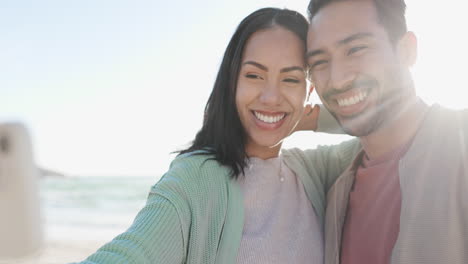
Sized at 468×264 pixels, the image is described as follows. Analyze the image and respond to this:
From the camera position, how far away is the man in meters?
1.80

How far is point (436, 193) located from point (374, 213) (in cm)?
37

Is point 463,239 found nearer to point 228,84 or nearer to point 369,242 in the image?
point 369,242

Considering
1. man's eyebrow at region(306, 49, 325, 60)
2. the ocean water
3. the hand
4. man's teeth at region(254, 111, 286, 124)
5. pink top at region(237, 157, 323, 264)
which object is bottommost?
the ocean water

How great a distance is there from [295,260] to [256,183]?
1.42 ft

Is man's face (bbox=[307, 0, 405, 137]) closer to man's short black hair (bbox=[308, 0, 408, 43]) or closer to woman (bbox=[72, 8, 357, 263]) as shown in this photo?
man's short black hair (bbox=[308, 0, 408, 43])

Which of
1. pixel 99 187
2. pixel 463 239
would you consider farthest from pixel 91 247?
pixel 99 187

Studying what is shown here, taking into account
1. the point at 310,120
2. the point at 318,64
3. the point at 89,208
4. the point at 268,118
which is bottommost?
the point at 89,208

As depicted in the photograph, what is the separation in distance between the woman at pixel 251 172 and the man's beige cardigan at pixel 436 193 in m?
0.52

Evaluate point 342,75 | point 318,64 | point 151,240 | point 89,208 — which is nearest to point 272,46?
point 318,64

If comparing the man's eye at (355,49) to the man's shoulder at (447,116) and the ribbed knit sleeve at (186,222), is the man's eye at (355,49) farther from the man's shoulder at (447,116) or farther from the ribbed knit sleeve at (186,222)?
the ribbed knit sleeve at (186,222)

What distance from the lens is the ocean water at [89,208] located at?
440 inches

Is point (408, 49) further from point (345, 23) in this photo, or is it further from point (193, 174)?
point (193, 174)

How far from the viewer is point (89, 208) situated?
17.6m

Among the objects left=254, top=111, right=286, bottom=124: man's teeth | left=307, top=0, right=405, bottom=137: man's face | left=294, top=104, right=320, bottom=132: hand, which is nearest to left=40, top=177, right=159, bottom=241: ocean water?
left=294, top=104, right=320, bottom=132: hand
